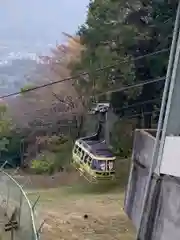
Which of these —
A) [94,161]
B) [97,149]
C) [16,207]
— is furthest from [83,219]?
[97,149]

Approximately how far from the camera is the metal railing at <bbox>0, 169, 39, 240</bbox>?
4602 millimetres

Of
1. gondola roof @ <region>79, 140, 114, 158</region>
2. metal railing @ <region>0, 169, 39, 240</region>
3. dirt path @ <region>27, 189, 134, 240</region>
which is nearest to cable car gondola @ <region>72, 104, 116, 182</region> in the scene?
gondola roof @ <region>79, 140, 114, 158</region>

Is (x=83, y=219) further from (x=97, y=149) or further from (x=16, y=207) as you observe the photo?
(x=97, y=149)

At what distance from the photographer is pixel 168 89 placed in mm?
4074

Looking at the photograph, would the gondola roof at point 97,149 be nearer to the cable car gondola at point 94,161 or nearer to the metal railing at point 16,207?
the cable car gondola at point 94,161

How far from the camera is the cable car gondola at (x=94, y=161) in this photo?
10.5m

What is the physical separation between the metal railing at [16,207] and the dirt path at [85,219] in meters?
0.66

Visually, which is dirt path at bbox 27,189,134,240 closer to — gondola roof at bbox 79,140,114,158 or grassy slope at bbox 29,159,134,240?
grassy slope at bbox 29,159,134,240

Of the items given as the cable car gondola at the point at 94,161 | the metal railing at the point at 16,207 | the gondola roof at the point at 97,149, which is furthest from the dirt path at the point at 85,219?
the gondola roof at the point at 97,149

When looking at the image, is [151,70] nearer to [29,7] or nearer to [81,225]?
[81,225]

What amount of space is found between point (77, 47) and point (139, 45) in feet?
13.0

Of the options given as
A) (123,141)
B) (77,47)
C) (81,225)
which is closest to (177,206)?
(81,225)

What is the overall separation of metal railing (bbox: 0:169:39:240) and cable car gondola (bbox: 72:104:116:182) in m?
4.33

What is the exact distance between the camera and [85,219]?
6926mm
